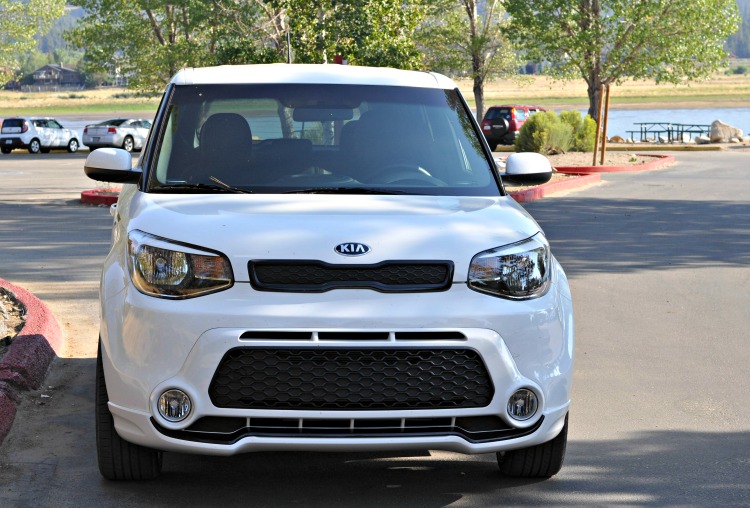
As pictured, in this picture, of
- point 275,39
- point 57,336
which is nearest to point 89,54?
point 275,39

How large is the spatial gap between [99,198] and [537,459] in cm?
1475

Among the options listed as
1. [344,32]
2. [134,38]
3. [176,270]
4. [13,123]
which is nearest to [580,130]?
[344,32]

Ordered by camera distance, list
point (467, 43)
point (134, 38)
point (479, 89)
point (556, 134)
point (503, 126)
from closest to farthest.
→ point (556, 134) < point (503, 126) < point (134, 38) < point (467, 43) < point (479, 89)

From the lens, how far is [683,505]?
15.8ft

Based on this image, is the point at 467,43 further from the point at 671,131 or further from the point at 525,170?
the point at 525,170

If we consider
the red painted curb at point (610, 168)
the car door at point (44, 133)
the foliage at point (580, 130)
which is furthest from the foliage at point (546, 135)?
the car door at point (44, 133)

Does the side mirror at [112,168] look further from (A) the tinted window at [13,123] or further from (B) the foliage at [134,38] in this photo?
(B) the foliage at [134,38]

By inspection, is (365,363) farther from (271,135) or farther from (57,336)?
(57,336)

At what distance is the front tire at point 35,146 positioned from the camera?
1687 inches

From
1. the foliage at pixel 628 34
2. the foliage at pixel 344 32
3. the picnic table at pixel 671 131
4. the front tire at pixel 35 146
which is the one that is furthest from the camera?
the picnic table at pixel 671 131

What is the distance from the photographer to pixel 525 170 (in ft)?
19.7

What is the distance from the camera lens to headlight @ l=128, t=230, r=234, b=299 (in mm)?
4492

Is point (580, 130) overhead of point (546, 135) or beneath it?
beneath

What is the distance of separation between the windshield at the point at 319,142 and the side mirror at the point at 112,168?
0.90 feet
